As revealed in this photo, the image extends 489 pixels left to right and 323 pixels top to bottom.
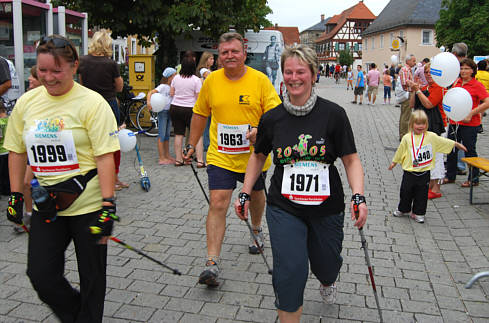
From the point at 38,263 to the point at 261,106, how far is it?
7.41ft

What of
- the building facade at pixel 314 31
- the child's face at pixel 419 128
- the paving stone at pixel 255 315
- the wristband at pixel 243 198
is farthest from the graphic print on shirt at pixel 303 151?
the building facade at pixel 314 31

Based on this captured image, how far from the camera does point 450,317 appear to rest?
3686 mm

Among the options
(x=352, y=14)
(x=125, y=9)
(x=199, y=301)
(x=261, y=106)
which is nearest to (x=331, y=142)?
(x=261, y=106)

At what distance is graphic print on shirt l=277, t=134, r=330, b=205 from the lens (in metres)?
3.08

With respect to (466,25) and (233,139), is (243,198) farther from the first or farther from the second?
(466,25)

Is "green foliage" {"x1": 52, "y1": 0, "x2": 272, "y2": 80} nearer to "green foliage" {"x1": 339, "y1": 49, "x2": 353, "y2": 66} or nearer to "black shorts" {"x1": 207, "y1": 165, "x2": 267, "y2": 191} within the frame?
"black shorts" {"x1": 207, "y1": 165, "x2": 267, "y2": 191}

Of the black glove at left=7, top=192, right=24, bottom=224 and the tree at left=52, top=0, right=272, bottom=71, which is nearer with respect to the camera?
the black glove at left=7, top=192, right=24, bottom=224

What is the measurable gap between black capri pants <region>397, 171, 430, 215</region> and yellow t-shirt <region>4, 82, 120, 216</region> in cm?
421

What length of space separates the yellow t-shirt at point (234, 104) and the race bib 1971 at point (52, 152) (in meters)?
1.64

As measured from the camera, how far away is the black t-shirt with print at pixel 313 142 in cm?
306

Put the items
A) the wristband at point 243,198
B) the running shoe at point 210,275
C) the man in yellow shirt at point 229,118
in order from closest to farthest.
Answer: the wristband at point 243,198 → the running shoe at point 210,275 → the man in yellow shirt at point 229,118

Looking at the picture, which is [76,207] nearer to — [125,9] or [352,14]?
[125,9]

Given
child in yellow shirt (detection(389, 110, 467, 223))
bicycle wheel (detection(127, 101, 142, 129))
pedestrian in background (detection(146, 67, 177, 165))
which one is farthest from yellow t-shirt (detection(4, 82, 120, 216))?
bicycle wheel (detection(127, 101, 142, 129))

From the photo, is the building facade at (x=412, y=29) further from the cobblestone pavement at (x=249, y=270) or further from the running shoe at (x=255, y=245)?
the running shoe at (x=255, y=245)
